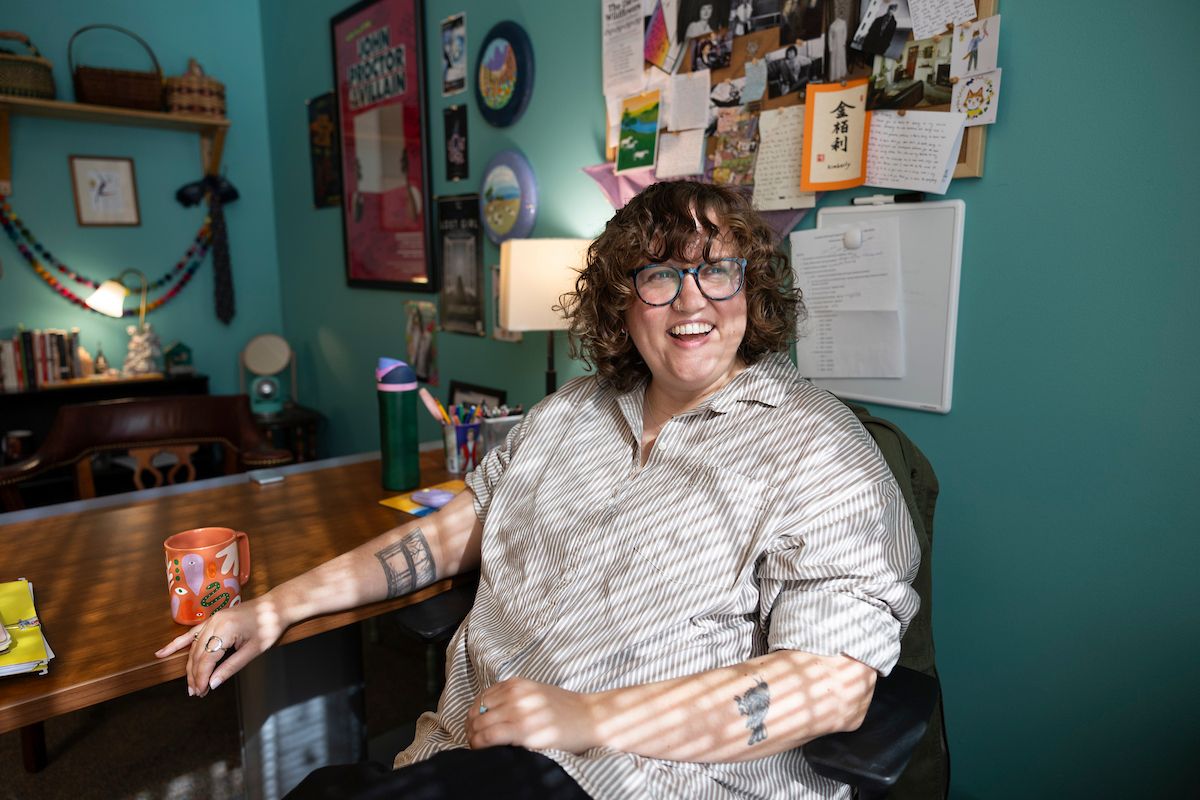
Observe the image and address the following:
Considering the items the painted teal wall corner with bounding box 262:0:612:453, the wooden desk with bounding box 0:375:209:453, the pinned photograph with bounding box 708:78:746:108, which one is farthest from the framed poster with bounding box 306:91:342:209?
the pinned photograph with bounding box 708:78:746:108

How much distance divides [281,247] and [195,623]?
334 cm

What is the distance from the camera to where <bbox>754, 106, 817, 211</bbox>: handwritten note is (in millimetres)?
1583

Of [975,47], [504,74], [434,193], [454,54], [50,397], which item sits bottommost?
[50,397]

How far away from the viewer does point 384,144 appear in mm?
3021

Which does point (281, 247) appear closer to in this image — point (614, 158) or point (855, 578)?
point (614, 158)

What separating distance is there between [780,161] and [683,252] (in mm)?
542

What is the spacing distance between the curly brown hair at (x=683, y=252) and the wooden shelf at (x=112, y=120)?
305 centimetres

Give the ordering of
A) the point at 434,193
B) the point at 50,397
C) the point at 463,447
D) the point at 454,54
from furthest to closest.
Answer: the point at 50,397 → the point at 434,193 → the point at 454,54 → the point at 463,447

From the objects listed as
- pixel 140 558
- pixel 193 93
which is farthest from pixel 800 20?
pixel 193 93

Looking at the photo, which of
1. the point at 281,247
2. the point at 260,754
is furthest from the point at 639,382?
the point at 281,247

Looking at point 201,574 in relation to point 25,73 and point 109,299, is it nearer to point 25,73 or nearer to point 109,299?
point 109,299

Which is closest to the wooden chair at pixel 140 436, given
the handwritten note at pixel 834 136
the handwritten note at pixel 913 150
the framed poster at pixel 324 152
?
the framed poster at pixel 324 152

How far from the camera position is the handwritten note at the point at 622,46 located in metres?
1.95

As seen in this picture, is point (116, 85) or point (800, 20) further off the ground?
point (116, 85)
